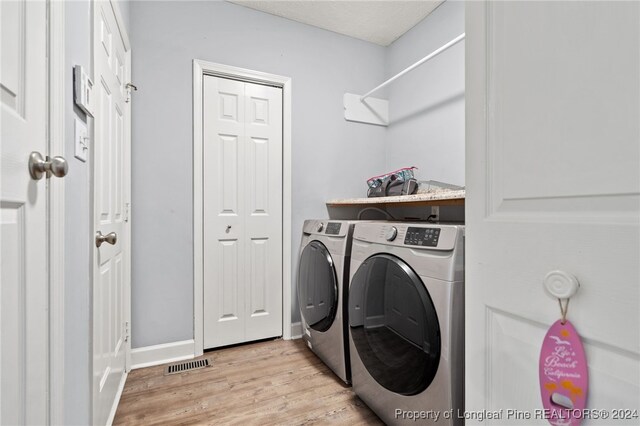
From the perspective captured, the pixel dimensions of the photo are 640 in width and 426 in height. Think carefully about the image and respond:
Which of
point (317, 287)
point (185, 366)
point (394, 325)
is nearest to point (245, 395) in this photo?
point (185, 366)

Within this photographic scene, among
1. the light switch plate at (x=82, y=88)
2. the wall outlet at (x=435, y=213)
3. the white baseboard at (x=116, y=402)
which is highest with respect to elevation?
the light switch plate at (x=82, y=88)

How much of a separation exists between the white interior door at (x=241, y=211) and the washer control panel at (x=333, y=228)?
1.93 feet

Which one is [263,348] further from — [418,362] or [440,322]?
[440,322]

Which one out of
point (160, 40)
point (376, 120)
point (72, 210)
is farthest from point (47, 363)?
point (376, 120)

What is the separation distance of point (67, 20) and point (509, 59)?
1.17 metres

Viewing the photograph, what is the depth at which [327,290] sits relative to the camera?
5.83ft

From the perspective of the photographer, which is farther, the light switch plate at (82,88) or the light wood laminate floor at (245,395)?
the light wood laminate floor at (245,395)

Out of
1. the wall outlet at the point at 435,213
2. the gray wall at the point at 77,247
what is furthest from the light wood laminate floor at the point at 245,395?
the wall outlet at the point at 435,213

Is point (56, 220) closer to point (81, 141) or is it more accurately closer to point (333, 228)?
point (81, 141)

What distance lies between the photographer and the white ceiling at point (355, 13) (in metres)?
2.16

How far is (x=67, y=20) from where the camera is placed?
2.82 ft

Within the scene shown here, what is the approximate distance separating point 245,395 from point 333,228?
3.36 ft

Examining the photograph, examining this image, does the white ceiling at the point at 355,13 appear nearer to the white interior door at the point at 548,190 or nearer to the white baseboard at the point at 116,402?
the white interior door at the point at 548,190

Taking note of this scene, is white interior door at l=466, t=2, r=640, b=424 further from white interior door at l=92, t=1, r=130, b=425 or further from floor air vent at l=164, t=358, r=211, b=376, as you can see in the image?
floor air vent at l=164, t=358, r=211, b=376
